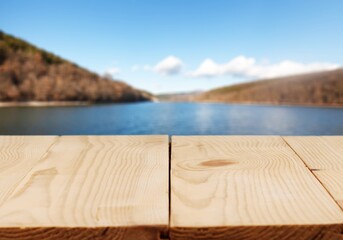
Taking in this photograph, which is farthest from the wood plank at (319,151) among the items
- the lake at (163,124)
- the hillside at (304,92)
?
the hillside at (304,92)

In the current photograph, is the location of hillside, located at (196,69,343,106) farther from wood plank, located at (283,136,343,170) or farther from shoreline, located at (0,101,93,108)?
wood plank, located at (283,136,343,170)

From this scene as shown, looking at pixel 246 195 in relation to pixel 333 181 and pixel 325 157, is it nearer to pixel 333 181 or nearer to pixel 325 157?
pixel 333 181

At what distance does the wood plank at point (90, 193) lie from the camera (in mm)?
1215

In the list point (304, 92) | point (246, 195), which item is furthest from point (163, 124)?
point (304, 92)

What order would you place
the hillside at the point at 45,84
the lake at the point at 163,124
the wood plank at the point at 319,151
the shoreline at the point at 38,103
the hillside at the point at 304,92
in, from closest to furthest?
the wood plank at the point at 319,151 → the lake at the point at 163,124 → the shoreline at the point at 38,103 → the hillside at the point at 45,84 → the hillside at the point at 304,92

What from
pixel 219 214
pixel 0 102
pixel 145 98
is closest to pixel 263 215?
pixel 219 214

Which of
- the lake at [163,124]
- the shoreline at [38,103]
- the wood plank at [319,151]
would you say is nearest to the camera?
the wood plank at [319,151]

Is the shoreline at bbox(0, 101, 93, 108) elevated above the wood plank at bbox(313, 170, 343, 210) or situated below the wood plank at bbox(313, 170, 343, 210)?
below

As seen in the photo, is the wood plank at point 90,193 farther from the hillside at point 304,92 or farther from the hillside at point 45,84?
the hillside at point 304,92

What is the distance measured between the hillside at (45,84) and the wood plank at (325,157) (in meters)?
103

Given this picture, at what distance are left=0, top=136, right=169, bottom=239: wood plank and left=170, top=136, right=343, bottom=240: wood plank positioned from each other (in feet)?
0.33

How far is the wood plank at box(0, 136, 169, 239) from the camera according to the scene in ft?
3.99

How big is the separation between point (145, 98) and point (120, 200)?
174736 mm

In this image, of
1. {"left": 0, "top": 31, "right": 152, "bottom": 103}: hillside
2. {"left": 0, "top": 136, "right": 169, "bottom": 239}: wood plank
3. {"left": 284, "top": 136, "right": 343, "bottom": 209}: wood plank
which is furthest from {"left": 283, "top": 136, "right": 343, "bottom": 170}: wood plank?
{"left": 0, "top": 31, "right": 152, "bottom": 103}: hillside
